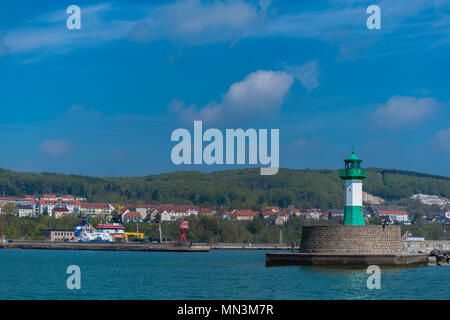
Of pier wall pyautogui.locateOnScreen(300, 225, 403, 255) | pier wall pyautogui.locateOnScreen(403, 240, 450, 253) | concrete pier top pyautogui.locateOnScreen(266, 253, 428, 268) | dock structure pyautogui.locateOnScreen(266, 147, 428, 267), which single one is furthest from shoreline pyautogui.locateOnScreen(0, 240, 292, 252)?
pier wall pyautogui.locateOnScreen(300, 225, 403, 255)

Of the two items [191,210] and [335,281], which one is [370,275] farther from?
[191,210]

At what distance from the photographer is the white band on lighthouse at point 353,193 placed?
50.8m

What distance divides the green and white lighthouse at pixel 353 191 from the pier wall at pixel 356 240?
1841mm

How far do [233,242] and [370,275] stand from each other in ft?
321

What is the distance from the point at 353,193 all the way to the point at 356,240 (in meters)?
3.96

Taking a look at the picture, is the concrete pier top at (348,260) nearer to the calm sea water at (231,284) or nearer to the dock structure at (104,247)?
the calm sea water at (231,284)

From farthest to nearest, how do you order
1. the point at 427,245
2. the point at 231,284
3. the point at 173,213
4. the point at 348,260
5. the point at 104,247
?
the point at 173,213, the point at 104,247, the point at 427,245, the point at 348,260, the point at 231,284

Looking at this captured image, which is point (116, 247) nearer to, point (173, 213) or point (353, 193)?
point (353, 193)

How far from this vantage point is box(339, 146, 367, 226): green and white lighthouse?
5059cm

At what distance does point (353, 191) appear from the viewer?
2010 inches

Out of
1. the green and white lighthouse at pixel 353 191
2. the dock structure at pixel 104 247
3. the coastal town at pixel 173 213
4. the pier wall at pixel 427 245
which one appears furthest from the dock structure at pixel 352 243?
the coastal town at pixel 173 213

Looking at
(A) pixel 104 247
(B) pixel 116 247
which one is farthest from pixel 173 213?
(B) pixel 116 247

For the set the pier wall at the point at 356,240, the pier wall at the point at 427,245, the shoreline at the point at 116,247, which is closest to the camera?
the pier wall at the point at 356,240

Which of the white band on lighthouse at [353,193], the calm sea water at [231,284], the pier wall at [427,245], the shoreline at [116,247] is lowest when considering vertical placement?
the shoreline at [116,247]
